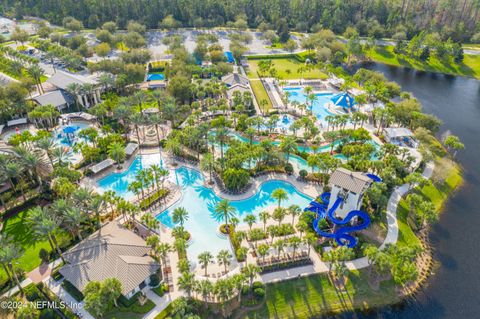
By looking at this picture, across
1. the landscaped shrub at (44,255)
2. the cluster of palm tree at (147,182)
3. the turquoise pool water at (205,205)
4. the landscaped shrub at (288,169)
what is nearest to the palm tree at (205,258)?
the turquoise pool water at (205,205)

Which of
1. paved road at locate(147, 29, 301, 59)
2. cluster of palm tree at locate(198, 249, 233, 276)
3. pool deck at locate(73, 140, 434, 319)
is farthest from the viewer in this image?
paved road at locate(147, 29, 301, 59)

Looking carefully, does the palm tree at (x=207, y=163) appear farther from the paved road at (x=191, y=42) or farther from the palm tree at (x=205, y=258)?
the paved road at (x=191, y=42)

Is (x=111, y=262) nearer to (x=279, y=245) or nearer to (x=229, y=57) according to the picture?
(x=279, y=245)

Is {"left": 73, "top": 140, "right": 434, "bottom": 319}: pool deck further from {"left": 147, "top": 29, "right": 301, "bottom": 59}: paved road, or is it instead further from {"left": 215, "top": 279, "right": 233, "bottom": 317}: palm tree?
{"left": 147, "top": 29, "right": 301, "bottom": 59}: paved road

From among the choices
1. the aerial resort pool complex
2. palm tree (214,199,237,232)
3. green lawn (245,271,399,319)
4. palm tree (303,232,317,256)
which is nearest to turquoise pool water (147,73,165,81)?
the aerial resort pool complex

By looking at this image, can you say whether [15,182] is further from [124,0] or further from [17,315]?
[124,0]

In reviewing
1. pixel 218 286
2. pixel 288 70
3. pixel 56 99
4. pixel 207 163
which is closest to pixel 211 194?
pixel 207 163

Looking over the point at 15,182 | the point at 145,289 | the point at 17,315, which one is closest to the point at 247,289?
the point at 145,289
